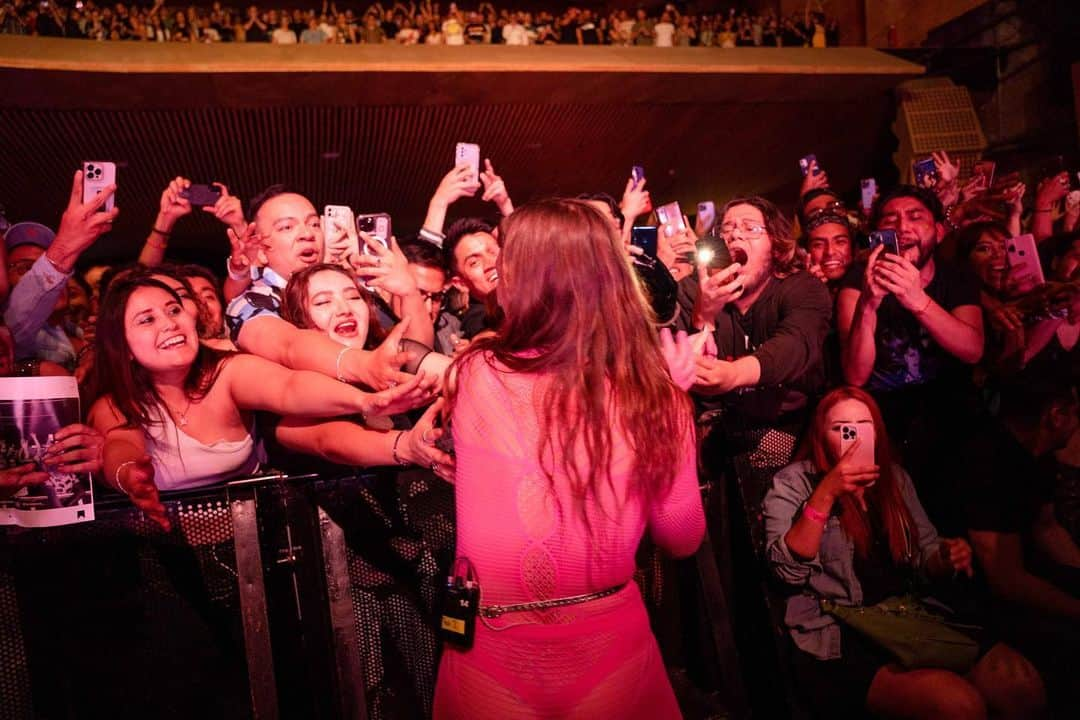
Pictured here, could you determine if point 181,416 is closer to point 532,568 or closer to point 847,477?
point 532,568

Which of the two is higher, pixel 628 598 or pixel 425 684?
pixel 628 598

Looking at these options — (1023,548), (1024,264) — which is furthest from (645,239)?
(1023,548)

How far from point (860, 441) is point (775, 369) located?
1.29 ft

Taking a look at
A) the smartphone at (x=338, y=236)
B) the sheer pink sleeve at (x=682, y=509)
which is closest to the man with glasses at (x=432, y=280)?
the smartphone at (x=338, y=236)

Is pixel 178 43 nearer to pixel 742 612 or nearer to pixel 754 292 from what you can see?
pixel 754 292

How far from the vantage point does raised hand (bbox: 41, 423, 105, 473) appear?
1497mm

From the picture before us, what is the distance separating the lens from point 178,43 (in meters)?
7.30

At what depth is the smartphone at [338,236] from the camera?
2.51m

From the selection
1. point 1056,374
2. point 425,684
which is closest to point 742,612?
point 425,684

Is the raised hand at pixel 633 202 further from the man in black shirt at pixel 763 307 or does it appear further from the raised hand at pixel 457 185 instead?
the raised hand at pixel 457 185

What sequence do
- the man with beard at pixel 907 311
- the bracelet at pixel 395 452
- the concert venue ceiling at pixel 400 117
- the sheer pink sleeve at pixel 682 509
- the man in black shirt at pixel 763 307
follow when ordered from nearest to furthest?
the sheer pink sleeve at pixel 682 509 → the bracelet at pixel 395 452 → the man in black shirt at pixel 763 307 → the man with beard at pixel 907 311 → the concert venue ceiling at pixel 400 117

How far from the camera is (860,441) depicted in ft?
7.52

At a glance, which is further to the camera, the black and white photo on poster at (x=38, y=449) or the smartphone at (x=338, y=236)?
the smartphone at (x=338, y=236)

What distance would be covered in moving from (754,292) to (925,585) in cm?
121
